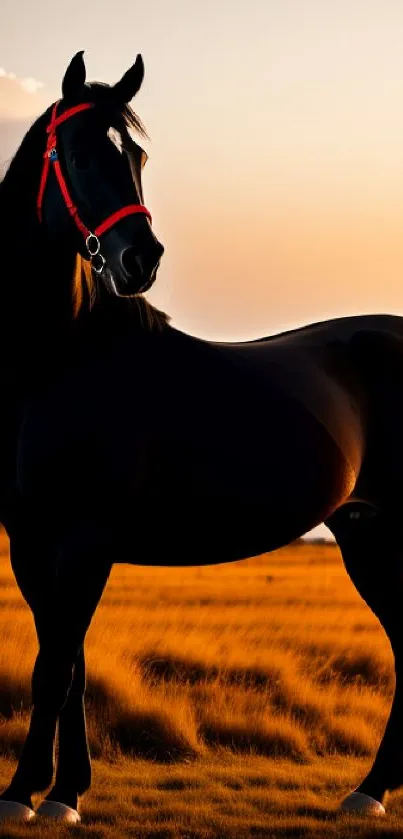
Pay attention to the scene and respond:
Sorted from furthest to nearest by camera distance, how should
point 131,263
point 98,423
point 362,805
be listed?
point 362,805, point 98,423, point 131,263

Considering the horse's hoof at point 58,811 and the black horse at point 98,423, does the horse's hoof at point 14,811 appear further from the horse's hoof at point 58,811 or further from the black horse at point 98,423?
the horse's hoof at point 58,811

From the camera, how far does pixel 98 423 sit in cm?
560

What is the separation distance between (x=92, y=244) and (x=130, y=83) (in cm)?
100

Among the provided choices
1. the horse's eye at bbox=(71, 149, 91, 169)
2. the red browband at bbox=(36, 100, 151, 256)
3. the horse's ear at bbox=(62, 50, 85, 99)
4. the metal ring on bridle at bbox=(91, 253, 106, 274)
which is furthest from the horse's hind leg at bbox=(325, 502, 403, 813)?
the horse's ear at bbox=(62, 50, 85, 99)

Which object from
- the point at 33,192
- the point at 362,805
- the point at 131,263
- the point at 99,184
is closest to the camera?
the point at 131,263

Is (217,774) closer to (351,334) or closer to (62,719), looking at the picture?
(62,719)

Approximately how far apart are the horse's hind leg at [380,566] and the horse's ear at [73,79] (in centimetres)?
303

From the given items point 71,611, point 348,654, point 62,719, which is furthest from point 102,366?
point 348,654

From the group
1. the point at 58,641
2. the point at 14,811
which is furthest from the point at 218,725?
the point at 58,641

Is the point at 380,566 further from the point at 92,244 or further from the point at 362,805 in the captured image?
the point at 92,244

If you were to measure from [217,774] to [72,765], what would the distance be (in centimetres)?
171

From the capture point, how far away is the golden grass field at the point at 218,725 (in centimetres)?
623


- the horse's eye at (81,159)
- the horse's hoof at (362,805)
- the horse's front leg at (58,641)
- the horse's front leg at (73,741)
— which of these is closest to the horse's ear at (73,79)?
the horse's eye at (81,159)

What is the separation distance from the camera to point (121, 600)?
1048 inches
